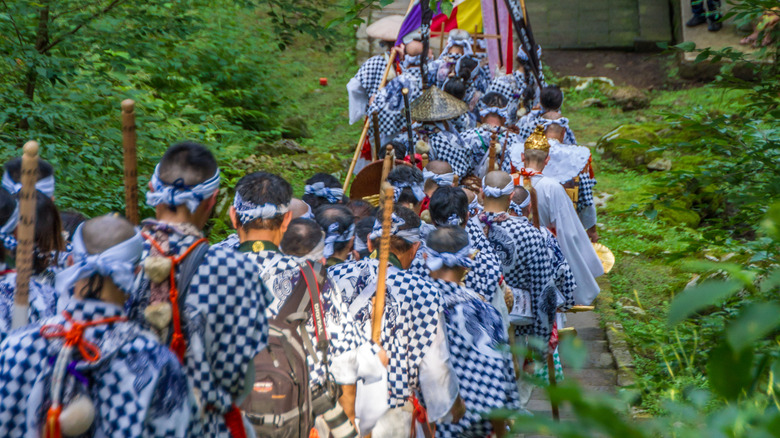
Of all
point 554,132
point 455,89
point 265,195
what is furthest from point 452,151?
point 265,195

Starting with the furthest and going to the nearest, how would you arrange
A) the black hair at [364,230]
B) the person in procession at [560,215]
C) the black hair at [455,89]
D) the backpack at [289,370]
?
the black hair at [455,89] → the person in procession at [560,215] → the black hair at [364,230] → the backpack at [289,370]

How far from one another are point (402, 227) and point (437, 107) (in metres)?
4.22

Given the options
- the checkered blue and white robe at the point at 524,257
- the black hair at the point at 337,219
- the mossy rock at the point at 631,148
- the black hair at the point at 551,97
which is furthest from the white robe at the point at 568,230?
the mossy rock at the point at 631,148

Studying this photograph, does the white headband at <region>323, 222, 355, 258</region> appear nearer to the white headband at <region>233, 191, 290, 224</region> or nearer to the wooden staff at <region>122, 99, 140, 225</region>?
the white headband at <region>233, 191, 290, 224</region>

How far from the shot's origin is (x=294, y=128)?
42.8 ft

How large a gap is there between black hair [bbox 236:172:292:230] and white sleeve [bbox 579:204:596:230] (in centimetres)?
522

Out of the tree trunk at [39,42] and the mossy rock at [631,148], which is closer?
the tree trunk at [39,42]

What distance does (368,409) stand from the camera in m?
3.46

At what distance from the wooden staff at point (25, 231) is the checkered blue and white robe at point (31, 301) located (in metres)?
0.15

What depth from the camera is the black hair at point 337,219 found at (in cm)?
417

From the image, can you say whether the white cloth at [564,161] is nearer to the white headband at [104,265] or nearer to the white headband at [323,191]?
the white headband at [323,191]

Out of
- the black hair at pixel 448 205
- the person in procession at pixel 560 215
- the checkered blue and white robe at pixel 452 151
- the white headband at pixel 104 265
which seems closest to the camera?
the white headband at pixel 104 265

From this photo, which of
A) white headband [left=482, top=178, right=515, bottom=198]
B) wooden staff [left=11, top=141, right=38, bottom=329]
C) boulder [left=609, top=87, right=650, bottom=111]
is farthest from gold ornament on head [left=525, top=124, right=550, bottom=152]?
boulder [left=609, top=87, right=650, bottom=111]

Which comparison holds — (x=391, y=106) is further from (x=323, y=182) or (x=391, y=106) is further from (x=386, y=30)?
(x=323, y=182)
